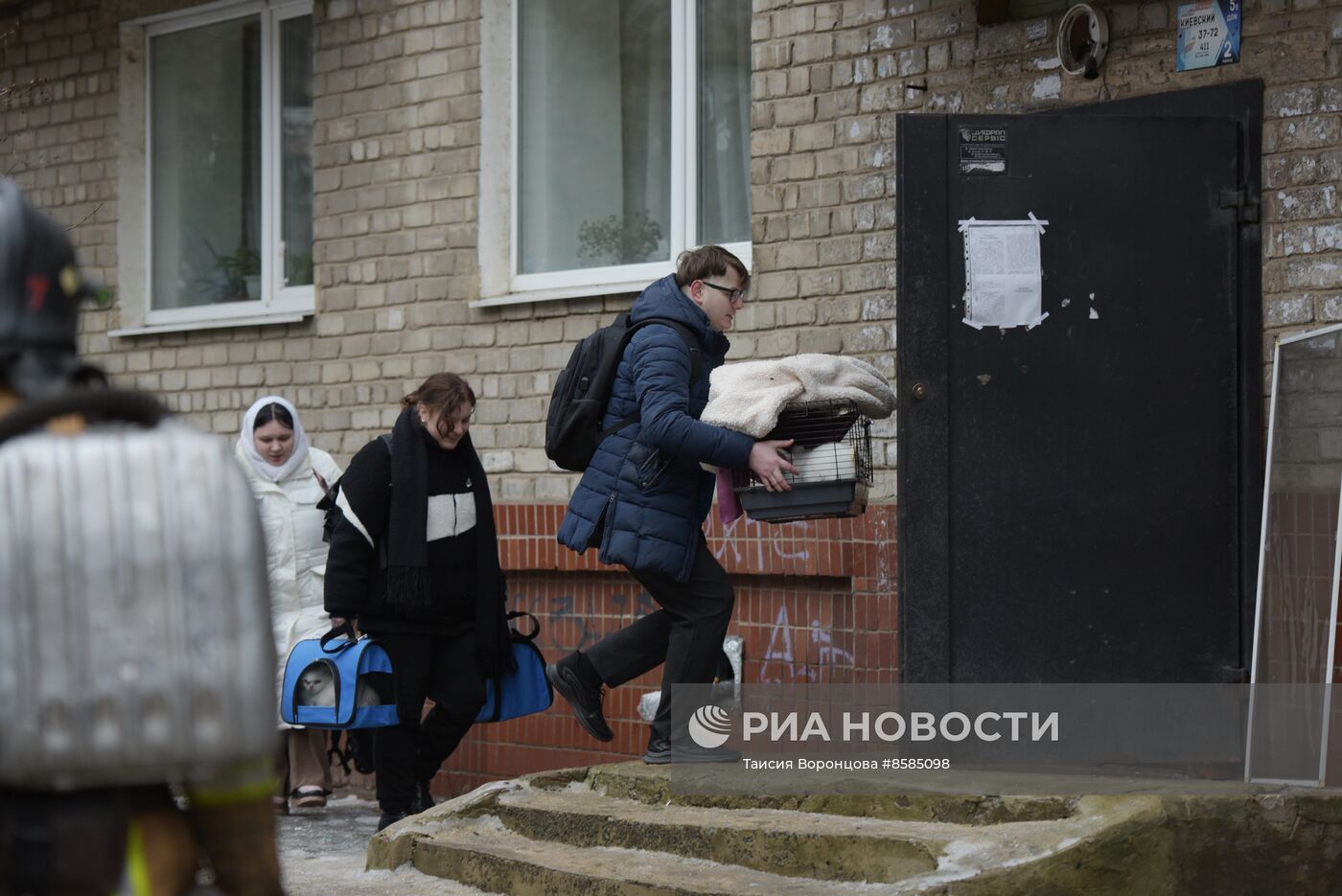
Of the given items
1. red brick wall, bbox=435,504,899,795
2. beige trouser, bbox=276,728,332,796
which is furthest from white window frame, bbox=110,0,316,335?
beige trouser, bbox=276,728,332,796

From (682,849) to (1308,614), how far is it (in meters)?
1.93

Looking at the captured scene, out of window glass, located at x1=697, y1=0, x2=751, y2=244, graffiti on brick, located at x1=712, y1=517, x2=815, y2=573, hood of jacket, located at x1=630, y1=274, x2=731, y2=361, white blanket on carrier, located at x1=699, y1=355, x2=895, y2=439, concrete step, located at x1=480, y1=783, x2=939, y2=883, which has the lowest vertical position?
concrete step, located at x1=480, y1=783, x2=939, y2=883

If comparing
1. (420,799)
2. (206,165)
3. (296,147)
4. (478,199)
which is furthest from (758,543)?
(206,165)

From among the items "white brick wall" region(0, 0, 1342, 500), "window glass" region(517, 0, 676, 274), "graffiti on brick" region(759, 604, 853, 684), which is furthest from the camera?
"window glass" region(517, 0, 676, 274)

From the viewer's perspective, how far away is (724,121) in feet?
25.3

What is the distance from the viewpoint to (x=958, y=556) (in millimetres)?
6148

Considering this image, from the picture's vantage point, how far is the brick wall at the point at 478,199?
19.5 ft

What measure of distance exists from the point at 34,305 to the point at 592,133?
612 cm

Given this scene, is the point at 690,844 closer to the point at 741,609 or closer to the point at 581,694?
the point at 581,694

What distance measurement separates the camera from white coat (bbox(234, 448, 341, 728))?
7598 mm

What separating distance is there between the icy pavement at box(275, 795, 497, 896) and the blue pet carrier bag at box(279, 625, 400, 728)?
458mm

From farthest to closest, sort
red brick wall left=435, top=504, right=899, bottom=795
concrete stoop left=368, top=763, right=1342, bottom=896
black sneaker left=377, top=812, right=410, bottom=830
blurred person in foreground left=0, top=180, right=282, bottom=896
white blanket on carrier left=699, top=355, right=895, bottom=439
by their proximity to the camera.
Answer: red brick wall left=435, top=504, right=899, bottom=795 < black sneaker left=377, top=812, right=410, bottom=830 < white blanket on carrier left=699, top=355, right=895, bottom=439 < concrete stoop left=368, top=763, right=1342, bottom=896 < blurred person in foreground left=0, top=180, right=282, bottom=896

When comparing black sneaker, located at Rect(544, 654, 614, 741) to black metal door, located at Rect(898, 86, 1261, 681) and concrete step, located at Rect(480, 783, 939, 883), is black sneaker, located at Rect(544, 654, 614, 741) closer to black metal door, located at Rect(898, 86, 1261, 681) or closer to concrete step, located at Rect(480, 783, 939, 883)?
concrete step, located at Rect(480, 783, 939, 883)

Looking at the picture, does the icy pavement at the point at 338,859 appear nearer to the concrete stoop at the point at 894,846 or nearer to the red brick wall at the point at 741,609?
the concrete stoop at the point at 894,846
